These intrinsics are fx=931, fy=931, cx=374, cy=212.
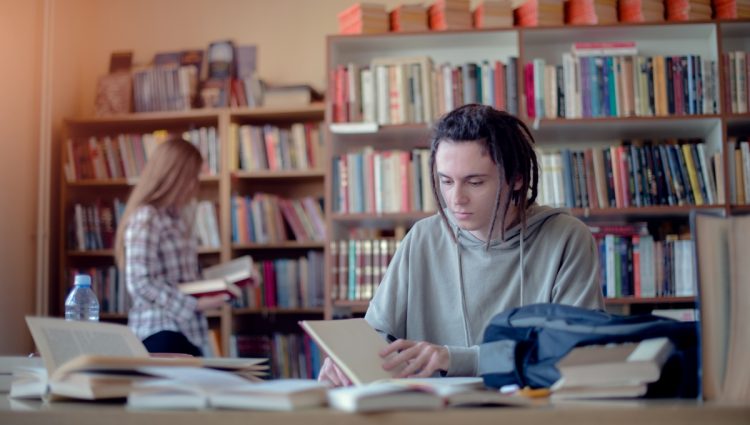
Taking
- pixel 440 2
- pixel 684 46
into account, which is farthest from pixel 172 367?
pixel 684 46

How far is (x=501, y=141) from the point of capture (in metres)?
1.98

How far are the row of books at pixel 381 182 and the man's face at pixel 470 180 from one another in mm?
1882

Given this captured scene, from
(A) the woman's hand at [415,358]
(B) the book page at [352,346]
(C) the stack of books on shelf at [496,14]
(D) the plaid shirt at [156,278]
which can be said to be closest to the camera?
(B) the book page at [352,346]

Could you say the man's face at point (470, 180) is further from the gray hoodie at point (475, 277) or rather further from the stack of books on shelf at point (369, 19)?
the stack of books on shelf at point (369, 19)

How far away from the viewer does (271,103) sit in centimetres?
466

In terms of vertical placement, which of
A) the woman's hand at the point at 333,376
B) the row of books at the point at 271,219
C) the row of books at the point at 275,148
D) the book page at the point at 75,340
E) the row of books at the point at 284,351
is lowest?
the row of books at the point at 284,351

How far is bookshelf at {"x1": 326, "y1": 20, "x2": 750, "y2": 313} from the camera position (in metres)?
3.74

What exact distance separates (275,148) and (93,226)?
1023 mm

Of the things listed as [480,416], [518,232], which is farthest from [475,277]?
[480,416]

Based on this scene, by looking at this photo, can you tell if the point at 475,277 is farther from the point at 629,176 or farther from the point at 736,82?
the point at 736,82

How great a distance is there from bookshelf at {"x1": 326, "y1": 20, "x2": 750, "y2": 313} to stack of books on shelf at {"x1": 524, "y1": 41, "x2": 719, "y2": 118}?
4 cm

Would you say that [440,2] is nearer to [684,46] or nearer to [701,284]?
[684,46]

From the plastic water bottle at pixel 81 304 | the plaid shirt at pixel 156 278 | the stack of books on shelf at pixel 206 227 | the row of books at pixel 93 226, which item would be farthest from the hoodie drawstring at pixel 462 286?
the row of books at pixel 93 226

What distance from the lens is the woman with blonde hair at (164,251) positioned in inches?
134
